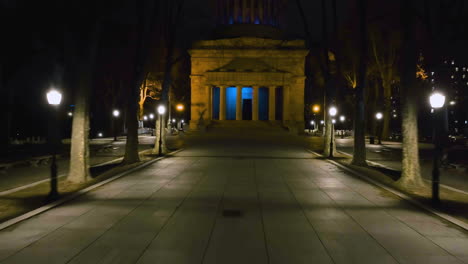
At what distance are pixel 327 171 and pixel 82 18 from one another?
12.1 m

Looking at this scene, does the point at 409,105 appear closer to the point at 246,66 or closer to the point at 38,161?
the point at 38,161

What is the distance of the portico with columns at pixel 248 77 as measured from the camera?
209 feet

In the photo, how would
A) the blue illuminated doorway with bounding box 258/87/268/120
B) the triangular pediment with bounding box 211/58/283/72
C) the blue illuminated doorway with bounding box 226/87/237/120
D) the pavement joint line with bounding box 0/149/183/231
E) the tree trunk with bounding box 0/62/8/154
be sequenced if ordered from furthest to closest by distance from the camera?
the blue illuminated doorway with bounding box 258/87/268/120, the blue illuminated doorway with bounding box 226/87/237/120, the triangular pediment with bounding box 211/58/283/72, the tree trunk with bounding box 0/62/8/154, the pavement joint line with bounding box 0/149/183/231

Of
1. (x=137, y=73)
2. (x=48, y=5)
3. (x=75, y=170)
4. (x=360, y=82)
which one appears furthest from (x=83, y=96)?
(x=360, y=82)

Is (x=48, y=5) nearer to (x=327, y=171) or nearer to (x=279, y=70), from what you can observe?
(x=327, y=171)

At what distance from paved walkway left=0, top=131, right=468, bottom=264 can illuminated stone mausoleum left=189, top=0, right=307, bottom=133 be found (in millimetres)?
44195

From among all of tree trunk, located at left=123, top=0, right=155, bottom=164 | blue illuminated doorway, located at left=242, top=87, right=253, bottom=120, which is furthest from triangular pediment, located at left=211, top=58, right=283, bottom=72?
tree trunk, located at left=123, top=0, right=155, bottom=164

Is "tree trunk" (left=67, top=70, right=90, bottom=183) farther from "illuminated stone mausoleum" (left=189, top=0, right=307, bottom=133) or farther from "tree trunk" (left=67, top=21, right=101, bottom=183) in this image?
"illuminated stone mausoleum" (left=189, top=0, right=307, bottom=133)

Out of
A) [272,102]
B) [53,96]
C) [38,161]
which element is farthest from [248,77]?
[53,96]

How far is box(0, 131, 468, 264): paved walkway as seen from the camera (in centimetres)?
719

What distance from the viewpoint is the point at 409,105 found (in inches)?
591

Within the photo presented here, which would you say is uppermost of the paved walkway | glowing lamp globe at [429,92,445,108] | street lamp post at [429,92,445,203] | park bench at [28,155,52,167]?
glowing lamp globe at [429,92,445,108]

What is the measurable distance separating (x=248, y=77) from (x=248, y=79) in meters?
0.31

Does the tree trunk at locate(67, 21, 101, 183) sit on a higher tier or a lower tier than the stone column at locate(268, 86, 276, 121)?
lower
